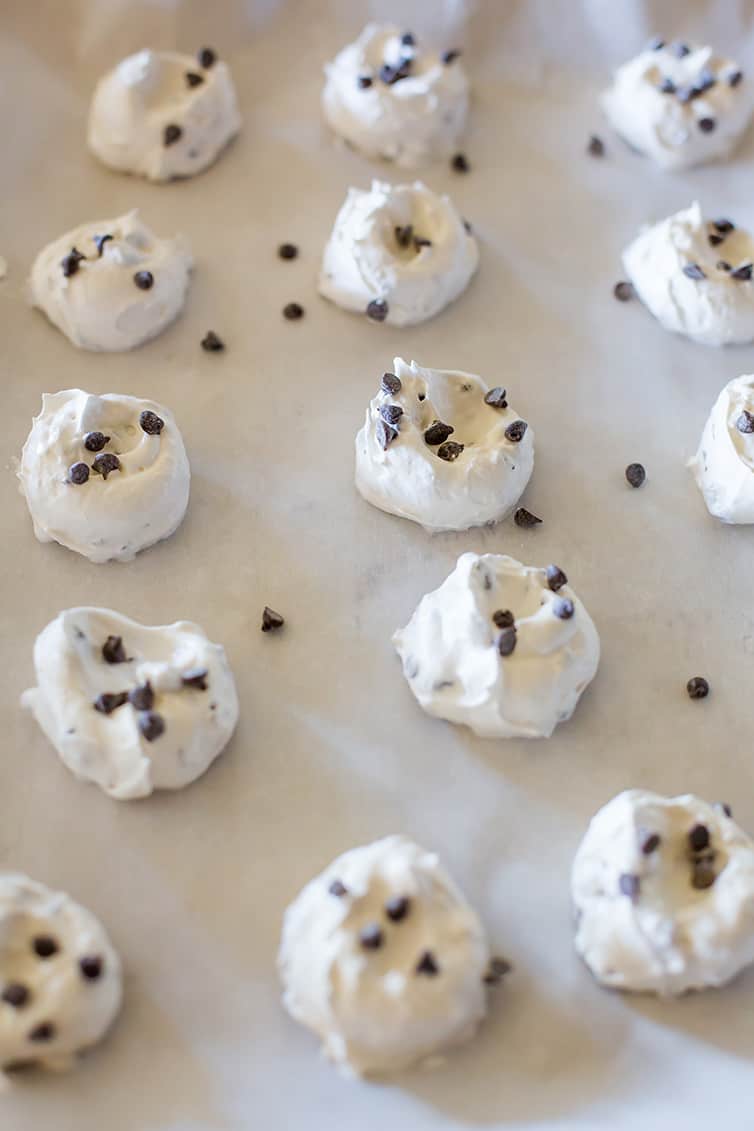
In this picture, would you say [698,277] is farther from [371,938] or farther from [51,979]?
[51,979]

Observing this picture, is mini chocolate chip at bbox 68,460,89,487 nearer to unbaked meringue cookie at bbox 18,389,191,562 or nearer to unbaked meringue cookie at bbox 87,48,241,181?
unbaked meringue cookie at bbox 18,389,191,562

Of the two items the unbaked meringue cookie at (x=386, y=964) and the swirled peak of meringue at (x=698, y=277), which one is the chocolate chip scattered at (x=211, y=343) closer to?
the swirled peak of meringue at (x=698, y=277)

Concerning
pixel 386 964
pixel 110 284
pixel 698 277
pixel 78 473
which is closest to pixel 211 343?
pixel 110 284

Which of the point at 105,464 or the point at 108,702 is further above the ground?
the point at 105,464

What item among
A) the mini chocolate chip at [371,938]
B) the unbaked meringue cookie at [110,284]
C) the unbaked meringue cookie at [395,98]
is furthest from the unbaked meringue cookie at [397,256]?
the mini chocolate chip at [371,938]

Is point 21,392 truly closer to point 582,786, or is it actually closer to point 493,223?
point 493,223
